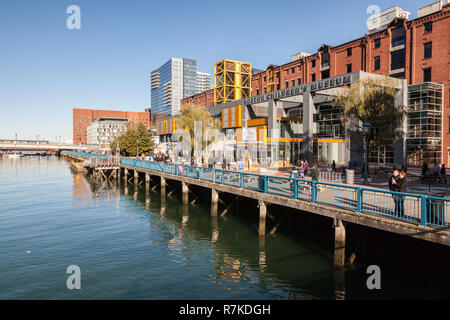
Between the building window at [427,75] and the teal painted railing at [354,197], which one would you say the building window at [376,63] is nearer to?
the building window at [427,75]

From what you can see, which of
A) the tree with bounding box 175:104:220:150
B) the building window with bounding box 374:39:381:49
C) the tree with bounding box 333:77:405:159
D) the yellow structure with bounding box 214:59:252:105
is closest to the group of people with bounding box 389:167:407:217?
the tree with bounding box 333:77:405:159

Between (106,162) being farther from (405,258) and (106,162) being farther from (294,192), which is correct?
(405,258)

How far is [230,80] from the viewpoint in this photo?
6178cm

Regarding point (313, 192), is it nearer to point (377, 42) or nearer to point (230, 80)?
point (377, 42)

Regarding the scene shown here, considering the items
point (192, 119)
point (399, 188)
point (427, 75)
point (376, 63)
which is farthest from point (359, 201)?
point (376, 63)

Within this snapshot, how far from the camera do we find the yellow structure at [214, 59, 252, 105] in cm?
6106

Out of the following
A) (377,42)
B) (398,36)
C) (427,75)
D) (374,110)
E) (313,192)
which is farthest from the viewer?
(377,42)

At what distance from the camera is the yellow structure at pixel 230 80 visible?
6106cm

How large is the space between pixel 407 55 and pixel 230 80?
32.0 meters

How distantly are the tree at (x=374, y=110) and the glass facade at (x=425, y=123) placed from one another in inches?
499

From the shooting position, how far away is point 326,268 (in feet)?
38.2

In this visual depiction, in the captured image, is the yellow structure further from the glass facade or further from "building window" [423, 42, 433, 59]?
the glass facade
